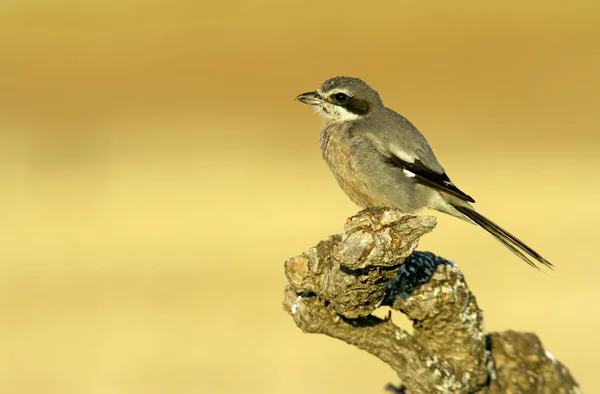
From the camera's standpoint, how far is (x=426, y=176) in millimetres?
5922

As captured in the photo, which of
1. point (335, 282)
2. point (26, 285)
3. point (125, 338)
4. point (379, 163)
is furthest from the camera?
point (26, 285)

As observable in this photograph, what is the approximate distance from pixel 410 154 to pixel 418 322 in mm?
1380

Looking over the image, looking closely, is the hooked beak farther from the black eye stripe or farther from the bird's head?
the black eye stripe

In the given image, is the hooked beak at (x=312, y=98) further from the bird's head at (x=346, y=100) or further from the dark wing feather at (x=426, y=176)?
the dark wing feather at (x=426, y=176)

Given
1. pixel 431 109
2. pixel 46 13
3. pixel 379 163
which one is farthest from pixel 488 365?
pixel 46 13

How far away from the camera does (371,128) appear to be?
6184 mm

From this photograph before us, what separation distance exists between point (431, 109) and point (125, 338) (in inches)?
320

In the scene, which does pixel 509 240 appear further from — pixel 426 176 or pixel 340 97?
pixel 340 97

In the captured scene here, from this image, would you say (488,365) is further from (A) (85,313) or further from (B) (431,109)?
(B) (431,109)

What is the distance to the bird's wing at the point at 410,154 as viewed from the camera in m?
5.92

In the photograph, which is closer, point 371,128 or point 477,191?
point 371,128

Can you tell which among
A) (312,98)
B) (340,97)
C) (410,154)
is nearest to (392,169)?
(410,154)

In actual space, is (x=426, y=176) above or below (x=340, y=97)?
→ below

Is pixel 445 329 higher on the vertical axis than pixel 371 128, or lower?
lower
